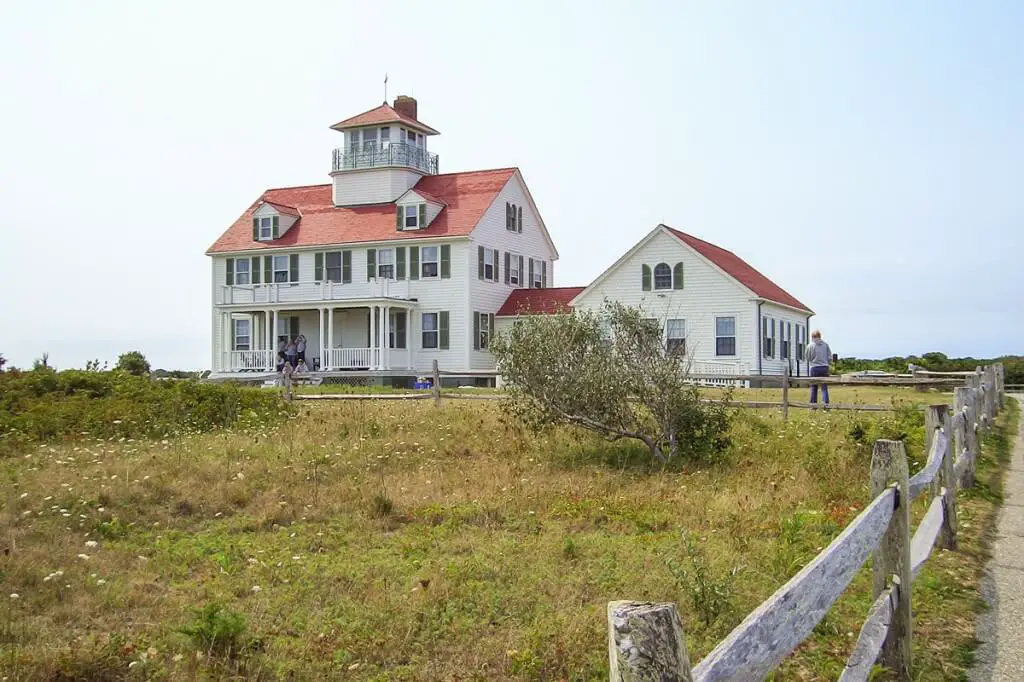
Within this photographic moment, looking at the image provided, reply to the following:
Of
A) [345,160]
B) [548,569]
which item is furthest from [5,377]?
[345,160]

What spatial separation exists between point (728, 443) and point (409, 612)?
8.93 metres

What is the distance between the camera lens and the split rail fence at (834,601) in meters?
2.53

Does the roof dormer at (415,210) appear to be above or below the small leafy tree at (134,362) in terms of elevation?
above

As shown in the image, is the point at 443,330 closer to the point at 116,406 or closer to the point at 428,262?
the point at 428,262

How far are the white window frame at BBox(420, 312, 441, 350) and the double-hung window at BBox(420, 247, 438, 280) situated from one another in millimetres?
1504

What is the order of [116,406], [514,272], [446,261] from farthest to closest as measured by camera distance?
1. [514,272]
2. [446,261]
3. [116,406]

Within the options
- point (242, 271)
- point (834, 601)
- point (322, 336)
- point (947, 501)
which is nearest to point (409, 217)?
point (322, 336)

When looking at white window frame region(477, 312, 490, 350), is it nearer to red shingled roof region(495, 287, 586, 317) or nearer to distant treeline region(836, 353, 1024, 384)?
red shingled roof region(495, 287, 586, 317)

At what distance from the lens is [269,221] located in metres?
43.6

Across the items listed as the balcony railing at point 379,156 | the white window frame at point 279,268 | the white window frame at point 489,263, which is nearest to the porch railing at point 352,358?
the white window frame at point 279,268

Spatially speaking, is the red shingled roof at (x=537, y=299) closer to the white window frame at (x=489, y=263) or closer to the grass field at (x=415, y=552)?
the white window frame at (x=489, y=263)

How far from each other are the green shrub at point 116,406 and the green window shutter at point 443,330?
61.2ft

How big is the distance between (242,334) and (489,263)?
37.8ft

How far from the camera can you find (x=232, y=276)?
1742 inches
